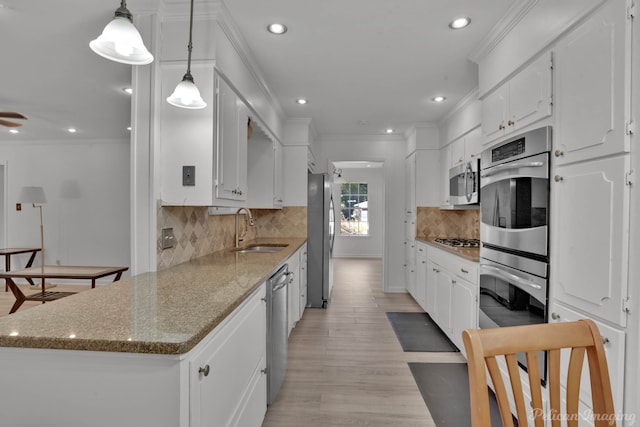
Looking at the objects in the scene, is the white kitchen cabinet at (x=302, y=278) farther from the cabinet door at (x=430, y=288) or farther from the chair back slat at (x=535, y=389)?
the chair back slat at (x=535, y=389)

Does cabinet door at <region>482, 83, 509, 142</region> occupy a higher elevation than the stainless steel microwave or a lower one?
higher

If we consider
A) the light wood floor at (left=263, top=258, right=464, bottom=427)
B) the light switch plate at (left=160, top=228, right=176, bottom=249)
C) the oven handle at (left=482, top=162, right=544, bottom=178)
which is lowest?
the light wood floor at (left=263, top=258, right=464, bottom=427)

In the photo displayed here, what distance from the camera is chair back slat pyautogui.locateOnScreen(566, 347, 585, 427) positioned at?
0.77 meters

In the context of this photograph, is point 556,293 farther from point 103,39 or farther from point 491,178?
point 103,39

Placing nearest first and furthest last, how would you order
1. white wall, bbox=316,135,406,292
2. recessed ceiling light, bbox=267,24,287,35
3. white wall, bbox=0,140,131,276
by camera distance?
1. recessed ceiling light, bbox=267,24,287,35
2. white wall, bbox=316,135,406,292
3. white wall, bbox=0,140,131,276

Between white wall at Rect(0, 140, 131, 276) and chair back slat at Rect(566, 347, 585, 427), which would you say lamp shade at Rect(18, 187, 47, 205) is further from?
chair back slat at Rect(566, 347, 585, 427)

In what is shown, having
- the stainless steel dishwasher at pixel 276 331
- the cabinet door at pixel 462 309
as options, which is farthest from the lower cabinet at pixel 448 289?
the stainless steel dishwasher at pixel 276 331

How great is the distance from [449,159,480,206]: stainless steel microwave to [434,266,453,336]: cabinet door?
78 centimetres

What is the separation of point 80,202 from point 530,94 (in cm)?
680

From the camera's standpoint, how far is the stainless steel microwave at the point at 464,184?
3152 mm

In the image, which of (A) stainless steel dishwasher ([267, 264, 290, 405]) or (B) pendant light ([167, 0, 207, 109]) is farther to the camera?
(A) stainless steel dishwasher ([267, 264, 290, 405])

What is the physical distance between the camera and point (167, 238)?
195cm

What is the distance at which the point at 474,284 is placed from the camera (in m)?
2.47

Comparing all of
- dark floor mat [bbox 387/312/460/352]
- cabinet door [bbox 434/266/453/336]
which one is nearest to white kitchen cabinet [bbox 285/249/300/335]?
dark floor mat [bbox 387/312/460/352]
